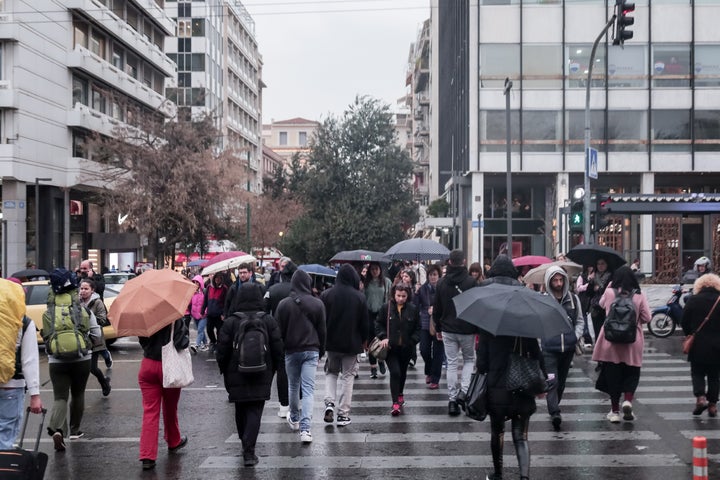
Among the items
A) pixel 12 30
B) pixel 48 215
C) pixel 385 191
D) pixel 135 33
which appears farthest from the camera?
pixel 135 33

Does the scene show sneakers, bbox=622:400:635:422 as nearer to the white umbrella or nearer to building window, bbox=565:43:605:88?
the white umbrella

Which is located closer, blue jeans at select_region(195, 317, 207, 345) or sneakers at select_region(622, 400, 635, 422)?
sneakers at select_region(622, 400, 635, 422)

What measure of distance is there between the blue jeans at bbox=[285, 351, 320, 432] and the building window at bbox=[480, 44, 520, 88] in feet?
114

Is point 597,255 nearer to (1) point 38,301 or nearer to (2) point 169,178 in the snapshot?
(1) point 38,301

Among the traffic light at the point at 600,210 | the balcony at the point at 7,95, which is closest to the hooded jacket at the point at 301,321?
the traffic light at the point at 600,210

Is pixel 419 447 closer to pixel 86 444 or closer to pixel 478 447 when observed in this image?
pixel 478 447

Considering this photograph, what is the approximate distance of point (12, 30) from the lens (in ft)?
111

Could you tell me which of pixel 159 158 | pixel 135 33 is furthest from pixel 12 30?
pixel 135 33

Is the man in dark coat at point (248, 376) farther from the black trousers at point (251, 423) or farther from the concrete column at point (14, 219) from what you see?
the concrete column at point (14, 219)

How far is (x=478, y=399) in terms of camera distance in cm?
688

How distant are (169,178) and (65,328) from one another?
30.5 meters

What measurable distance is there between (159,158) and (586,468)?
32.8 metres

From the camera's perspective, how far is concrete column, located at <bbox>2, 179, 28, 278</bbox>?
34.5 metres

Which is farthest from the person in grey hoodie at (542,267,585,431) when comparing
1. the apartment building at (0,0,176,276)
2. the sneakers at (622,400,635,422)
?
the apartment building at (0,0,176,276)
